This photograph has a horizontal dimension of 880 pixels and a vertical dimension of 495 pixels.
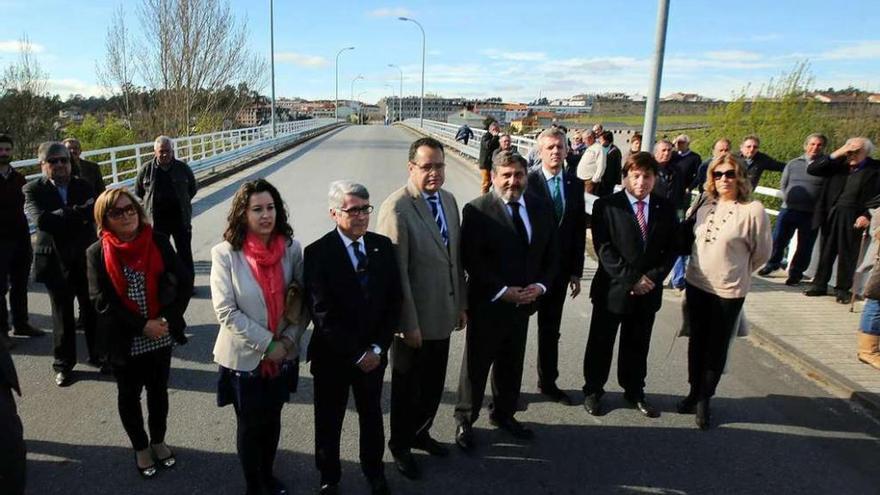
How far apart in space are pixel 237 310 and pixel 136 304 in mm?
759

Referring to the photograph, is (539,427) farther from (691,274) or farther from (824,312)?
(824,312)

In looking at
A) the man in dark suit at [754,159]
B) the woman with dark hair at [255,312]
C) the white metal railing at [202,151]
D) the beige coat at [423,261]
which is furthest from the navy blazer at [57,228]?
the man in dark suit at [754,159]

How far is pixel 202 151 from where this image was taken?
628 inches

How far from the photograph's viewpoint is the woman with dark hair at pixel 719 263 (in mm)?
3490

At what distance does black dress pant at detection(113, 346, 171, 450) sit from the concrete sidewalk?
4854 mm

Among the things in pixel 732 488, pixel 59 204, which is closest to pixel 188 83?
pixel 59 204

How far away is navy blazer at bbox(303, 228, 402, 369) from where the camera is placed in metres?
2.56

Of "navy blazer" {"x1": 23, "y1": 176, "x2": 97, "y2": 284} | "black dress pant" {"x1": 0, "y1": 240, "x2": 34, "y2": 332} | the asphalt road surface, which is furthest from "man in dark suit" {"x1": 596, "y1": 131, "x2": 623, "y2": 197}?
"black dress pant" {"x1": 0, "y1": 240, "x2": 34, "y2": 332}

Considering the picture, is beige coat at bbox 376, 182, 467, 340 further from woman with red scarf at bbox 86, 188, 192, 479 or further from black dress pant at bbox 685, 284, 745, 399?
black dress pant at bbox 685, 284, 745, 399

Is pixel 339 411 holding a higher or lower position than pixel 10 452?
lower

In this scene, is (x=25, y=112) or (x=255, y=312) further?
Answer: (x=25, y=112)

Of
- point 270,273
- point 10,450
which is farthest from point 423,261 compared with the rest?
point 10,450

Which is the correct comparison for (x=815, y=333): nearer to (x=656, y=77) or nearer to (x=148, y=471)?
(x=656, y=77)

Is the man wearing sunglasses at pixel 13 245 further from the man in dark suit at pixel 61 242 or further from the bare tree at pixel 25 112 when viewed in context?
the bare tree at pixel 25 112
